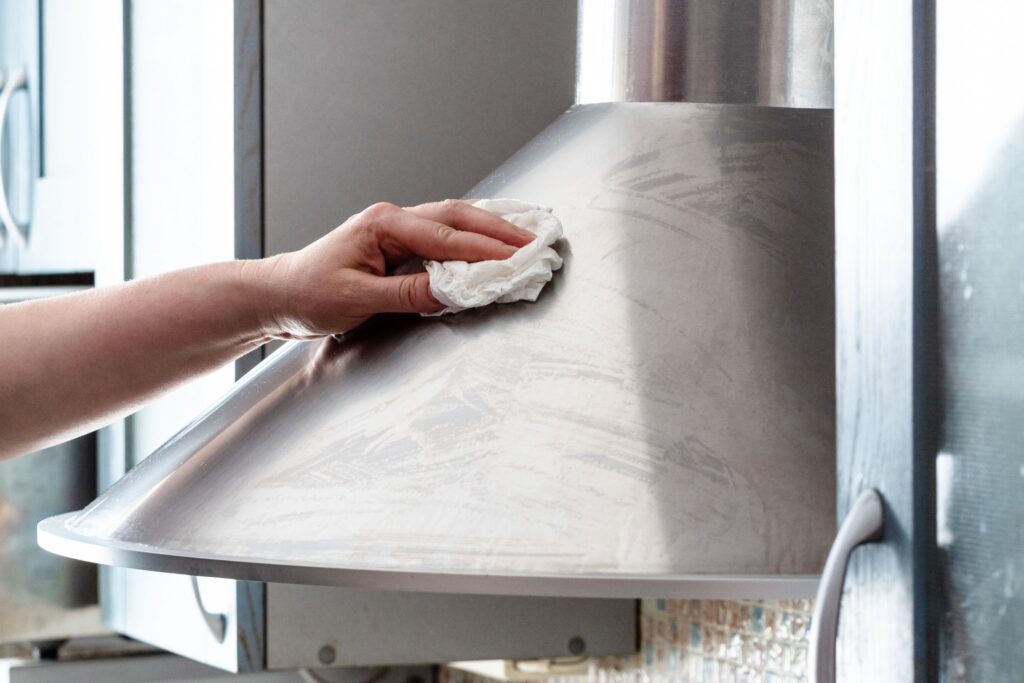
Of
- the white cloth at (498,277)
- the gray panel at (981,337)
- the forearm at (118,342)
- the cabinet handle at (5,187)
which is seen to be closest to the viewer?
the gray panel at (981,337)

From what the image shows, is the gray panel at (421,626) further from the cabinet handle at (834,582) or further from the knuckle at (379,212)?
the cabinet handle at (834,582)

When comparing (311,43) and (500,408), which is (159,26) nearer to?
(311,43)

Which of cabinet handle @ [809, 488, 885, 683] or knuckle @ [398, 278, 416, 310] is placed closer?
cabinet handle @ [809, 488, 885, 683]

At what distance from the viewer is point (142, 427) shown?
4.20 ft

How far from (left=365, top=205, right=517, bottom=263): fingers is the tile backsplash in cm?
52

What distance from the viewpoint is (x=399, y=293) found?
67 cm

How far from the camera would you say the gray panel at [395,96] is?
1.11 m

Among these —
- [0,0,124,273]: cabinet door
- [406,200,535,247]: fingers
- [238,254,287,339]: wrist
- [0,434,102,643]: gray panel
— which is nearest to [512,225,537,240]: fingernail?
[406,200,535,247]: fingers

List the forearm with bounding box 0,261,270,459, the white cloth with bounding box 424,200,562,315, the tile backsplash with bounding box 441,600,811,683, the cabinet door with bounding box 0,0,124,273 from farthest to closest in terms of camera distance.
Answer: the cabinet door with bounding box 0,0,124,273, the tile backsplash with bounding box 441,600,811,683, the forearm with bounding box 0,261,270,459, the white cloth with bounding box 424,200,562,315

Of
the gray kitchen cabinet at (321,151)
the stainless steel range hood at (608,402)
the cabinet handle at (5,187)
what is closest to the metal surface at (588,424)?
the stainless steel range hood at (608,402)

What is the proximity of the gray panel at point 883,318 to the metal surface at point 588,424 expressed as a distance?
0.04m

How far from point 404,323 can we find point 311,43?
494 millimetres

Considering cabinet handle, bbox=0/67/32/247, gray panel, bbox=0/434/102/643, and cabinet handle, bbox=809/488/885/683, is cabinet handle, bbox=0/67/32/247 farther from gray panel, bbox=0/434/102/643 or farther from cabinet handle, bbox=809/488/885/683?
cabinet handle, bbox=809/488/885/683

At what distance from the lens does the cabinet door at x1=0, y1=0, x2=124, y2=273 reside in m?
1.32
